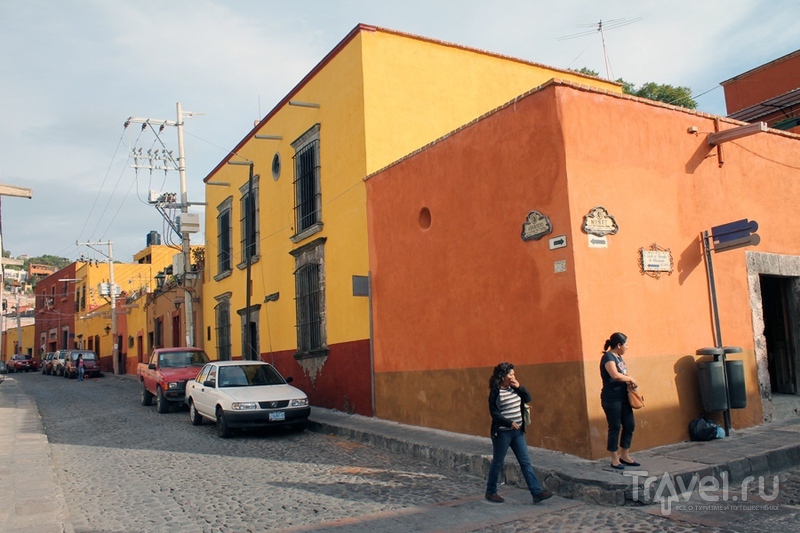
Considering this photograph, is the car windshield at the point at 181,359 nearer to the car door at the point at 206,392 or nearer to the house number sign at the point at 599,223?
the car door at the point at 206,392

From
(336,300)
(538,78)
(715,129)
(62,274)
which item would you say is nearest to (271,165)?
(336,300)

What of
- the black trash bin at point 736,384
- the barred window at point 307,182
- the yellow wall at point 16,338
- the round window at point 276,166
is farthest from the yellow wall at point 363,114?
the yellow wall at point 16,338

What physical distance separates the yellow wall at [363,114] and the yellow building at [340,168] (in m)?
0.02

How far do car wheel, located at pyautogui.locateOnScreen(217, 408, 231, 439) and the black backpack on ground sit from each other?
25.3 ft

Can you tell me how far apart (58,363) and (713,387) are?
38.7 metres

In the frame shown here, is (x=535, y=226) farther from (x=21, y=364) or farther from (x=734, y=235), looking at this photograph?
(x=21, y=364)

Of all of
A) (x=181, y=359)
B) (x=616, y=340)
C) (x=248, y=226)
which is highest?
(x=248, y=226)

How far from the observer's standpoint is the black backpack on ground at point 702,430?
335 inches

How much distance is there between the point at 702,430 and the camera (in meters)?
8.52

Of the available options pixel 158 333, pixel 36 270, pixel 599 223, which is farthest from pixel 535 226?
pixel 36 270

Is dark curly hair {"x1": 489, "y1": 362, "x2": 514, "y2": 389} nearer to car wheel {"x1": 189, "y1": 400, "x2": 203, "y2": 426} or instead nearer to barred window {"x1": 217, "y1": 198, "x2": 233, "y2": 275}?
car wheel {"x1": 189, "y1": 400, "x2": 203, "y2": 426}

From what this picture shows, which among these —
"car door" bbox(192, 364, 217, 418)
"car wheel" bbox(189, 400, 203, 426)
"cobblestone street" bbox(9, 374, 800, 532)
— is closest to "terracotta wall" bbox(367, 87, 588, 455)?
"cobblestone street" bbox(9, 374, 800, 532)

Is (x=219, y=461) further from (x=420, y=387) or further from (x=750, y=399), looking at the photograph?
(x=750, y=399)

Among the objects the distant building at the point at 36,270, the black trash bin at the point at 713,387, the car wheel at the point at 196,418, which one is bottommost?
the car wheel at the point at 196,418
